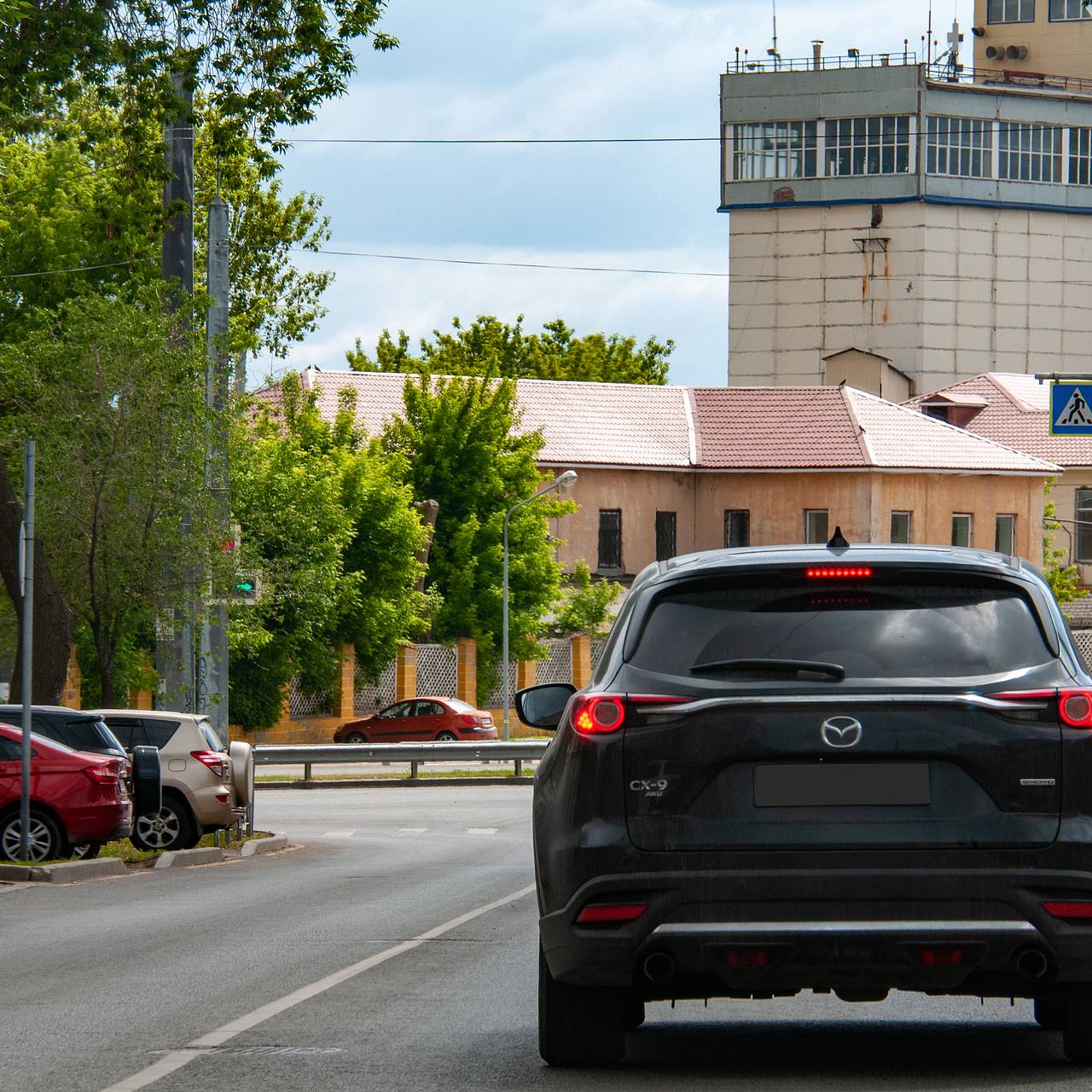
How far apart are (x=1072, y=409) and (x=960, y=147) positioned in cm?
6794

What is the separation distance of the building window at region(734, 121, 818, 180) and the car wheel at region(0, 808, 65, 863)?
7523cm

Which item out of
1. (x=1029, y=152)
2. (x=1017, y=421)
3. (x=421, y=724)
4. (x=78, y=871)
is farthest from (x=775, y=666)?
(x=1029, y=152)

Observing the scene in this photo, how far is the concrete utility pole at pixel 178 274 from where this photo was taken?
24.8 meters

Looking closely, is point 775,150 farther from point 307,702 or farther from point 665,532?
point 307,702

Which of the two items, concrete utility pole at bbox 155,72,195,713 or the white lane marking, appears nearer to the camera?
the white lane marking

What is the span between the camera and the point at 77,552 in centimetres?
2550

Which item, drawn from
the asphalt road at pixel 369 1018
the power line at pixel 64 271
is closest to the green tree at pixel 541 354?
the power line at pixel 64 271

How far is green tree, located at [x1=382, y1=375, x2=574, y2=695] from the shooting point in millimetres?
58969

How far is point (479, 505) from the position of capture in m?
61.0

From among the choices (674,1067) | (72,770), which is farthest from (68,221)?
(674,1067)

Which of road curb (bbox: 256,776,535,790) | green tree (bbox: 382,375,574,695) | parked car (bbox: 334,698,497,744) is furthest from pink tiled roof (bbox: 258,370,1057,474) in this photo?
road curb (bbox: 256,776,535,790)

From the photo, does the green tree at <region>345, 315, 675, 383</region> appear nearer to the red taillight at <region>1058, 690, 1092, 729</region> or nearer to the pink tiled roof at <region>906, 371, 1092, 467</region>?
the pink tiled roof at <region>906, 371, 1092, 467</region>

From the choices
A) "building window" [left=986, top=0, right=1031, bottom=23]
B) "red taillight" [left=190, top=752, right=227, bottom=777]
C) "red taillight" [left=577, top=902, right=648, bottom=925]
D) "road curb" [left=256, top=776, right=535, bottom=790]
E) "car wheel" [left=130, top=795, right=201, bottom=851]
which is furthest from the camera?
"building window" [left=986, top=0, right=1031, bottom=23]

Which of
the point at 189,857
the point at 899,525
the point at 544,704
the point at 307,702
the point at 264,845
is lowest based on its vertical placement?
the point at 307,702
